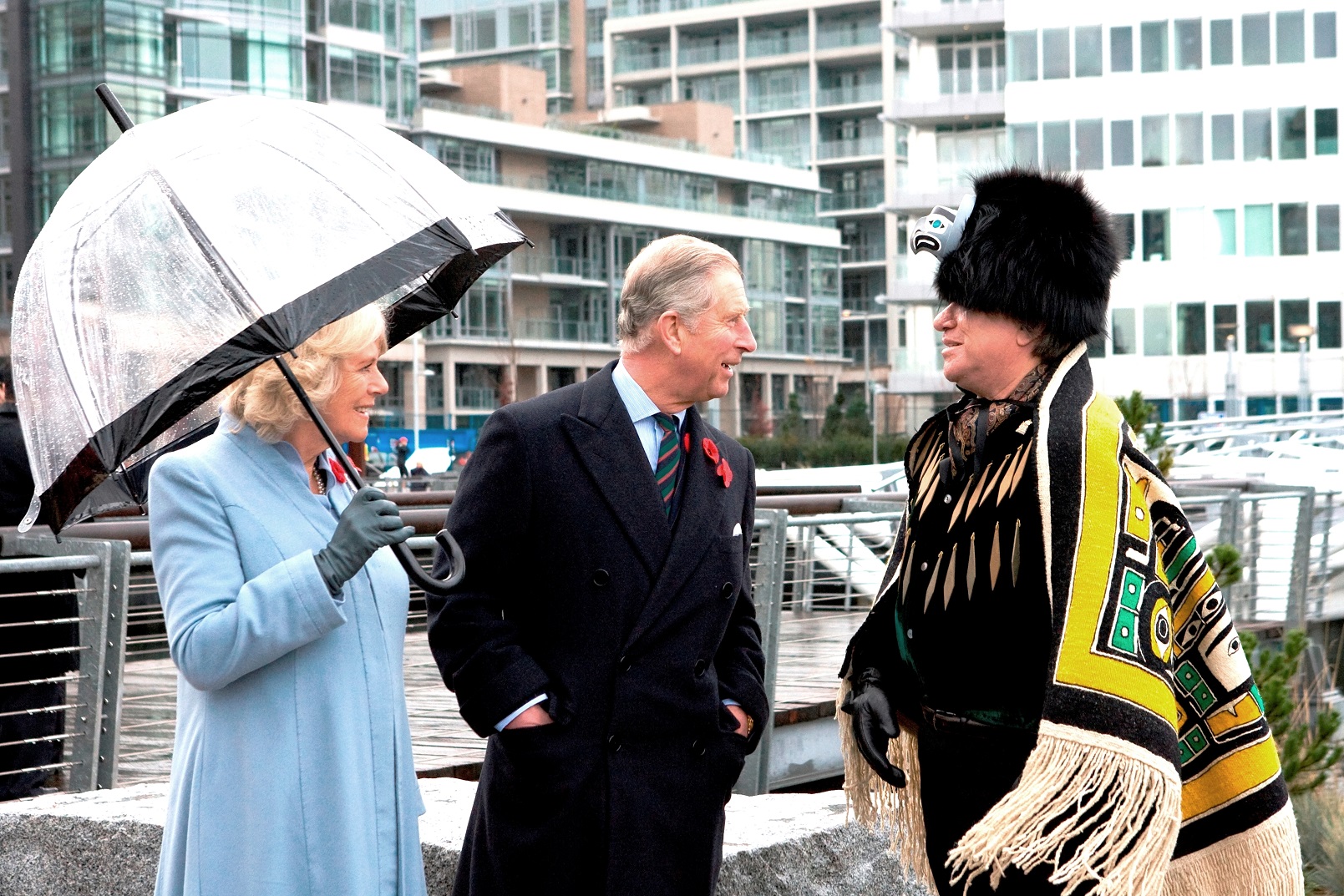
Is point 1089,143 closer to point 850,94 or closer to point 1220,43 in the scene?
point 1220,43

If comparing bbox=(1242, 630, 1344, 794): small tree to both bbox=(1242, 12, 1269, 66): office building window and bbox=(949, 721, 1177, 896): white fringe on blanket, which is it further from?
bbox=(1242, 12, 1269, 66): office building window

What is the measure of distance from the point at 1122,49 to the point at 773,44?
51.8 m

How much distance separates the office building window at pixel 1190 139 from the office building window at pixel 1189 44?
1.61 metres

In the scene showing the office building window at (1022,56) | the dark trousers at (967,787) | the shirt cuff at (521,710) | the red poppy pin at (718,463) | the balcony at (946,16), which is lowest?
the dark trousers at (967,787)

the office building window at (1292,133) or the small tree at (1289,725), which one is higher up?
the office building window at (1292,133)

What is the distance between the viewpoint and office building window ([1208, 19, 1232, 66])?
188ft

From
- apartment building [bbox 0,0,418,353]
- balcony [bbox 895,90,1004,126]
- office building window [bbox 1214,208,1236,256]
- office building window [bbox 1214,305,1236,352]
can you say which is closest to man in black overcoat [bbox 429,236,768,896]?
apartment building [bbox 0,0,418,353]

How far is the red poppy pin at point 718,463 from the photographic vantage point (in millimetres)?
3951

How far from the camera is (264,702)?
3357mm

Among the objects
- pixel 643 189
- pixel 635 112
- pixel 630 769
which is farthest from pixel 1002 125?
pixel 630 769

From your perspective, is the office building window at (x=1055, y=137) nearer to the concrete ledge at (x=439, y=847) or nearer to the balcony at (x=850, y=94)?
the balcony at (x=850, y=94)

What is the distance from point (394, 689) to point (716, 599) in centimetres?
73

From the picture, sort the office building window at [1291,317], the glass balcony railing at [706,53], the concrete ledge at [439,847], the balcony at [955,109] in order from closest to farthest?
the concrete ledge at [439,847] < the office building window at [1291,317] < the balcony at [955,109] < the glass balcony railing at [706,53]

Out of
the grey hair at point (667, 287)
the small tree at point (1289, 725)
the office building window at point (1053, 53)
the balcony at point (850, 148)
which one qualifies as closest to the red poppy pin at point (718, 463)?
the grey hair at point (667, 287)
